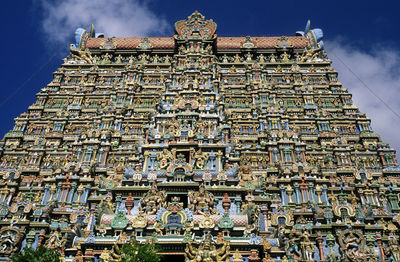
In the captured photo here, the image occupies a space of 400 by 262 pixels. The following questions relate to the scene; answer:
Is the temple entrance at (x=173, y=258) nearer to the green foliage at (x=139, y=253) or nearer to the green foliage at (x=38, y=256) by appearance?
the green foliage at (x=139, y=253)

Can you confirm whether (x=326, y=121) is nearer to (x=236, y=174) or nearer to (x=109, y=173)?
(x=236, y=174)

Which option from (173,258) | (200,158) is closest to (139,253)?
(173,258)

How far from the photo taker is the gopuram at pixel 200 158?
52.2 feet

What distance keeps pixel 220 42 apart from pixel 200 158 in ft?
60.2

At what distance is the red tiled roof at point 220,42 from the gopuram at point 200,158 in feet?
0.57

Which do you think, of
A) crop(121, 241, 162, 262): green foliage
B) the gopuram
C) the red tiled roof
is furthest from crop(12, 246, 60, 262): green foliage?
the red tiled roof

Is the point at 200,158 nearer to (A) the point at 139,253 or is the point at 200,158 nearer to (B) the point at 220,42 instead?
(A) the point at 139,253

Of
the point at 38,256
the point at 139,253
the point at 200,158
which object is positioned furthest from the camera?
the point at 200,158

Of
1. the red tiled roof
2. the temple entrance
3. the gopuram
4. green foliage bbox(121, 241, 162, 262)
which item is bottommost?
green foliage bbox(121, 241, 162, 262)

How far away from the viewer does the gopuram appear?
52.2ft

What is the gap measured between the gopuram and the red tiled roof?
6.8 inches

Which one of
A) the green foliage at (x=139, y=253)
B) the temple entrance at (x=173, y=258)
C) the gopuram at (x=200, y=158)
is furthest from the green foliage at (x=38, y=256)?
the temple entrance at (x=173, y=258)

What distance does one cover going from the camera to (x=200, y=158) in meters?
20.2

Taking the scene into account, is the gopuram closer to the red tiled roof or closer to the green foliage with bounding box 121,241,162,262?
the red tiled roof
